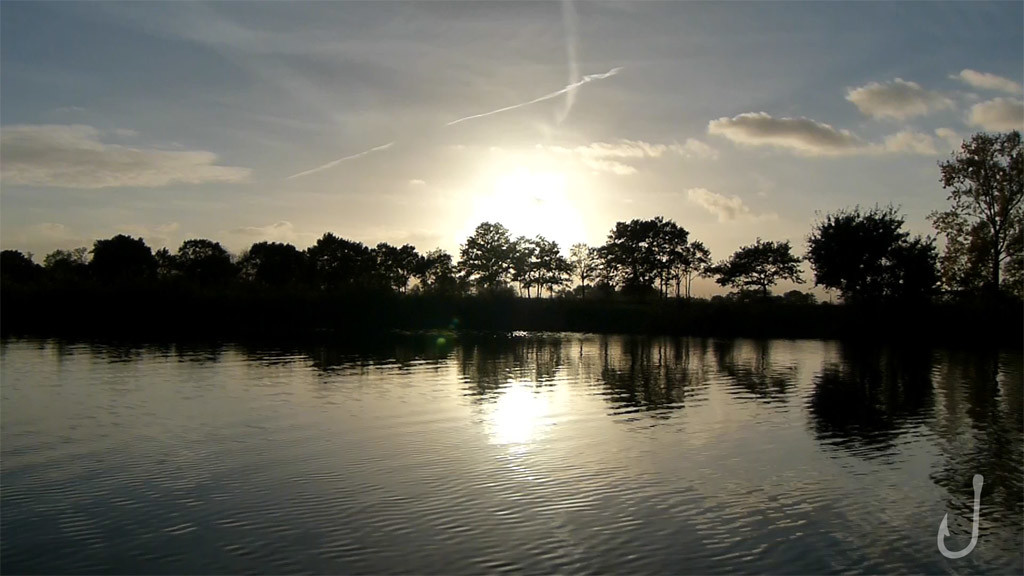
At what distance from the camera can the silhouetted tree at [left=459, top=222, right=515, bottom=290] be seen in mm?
129625

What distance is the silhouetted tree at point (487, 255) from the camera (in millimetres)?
129625

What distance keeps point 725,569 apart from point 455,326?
241 feet

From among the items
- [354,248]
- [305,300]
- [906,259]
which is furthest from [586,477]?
[354,248]

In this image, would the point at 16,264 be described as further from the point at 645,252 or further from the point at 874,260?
the point at 874,260

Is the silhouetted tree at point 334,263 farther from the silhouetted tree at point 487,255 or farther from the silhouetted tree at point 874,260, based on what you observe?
the silhouetted tree at point 874,260

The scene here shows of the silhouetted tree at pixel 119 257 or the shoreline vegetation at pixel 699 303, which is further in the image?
the silhouetted tree at pixel 119 257

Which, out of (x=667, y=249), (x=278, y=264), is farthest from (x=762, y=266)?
(x=278, y=264)

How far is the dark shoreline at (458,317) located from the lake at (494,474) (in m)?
35.9

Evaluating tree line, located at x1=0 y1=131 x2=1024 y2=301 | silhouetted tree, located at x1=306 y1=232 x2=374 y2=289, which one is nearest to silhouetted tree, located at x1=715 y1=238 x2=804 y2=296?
tree line, located at x1=0 y1=131 x2=1024 y2=301

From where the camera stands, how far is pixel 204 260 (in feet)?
450

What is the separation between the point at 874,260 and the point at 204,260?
108648mm

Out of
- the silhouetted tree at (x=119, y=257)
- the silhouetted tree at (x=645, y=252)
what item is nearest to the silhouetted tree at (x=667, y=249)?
the silhouetted tree at (x=645, y=252)

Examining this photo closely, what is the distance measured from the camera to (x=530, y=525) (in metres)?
11.9

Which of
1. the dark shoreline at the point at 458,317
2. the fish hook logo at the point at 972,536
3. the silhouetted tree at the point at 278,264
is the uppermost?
the silhouetted tree at the point at 278,264
